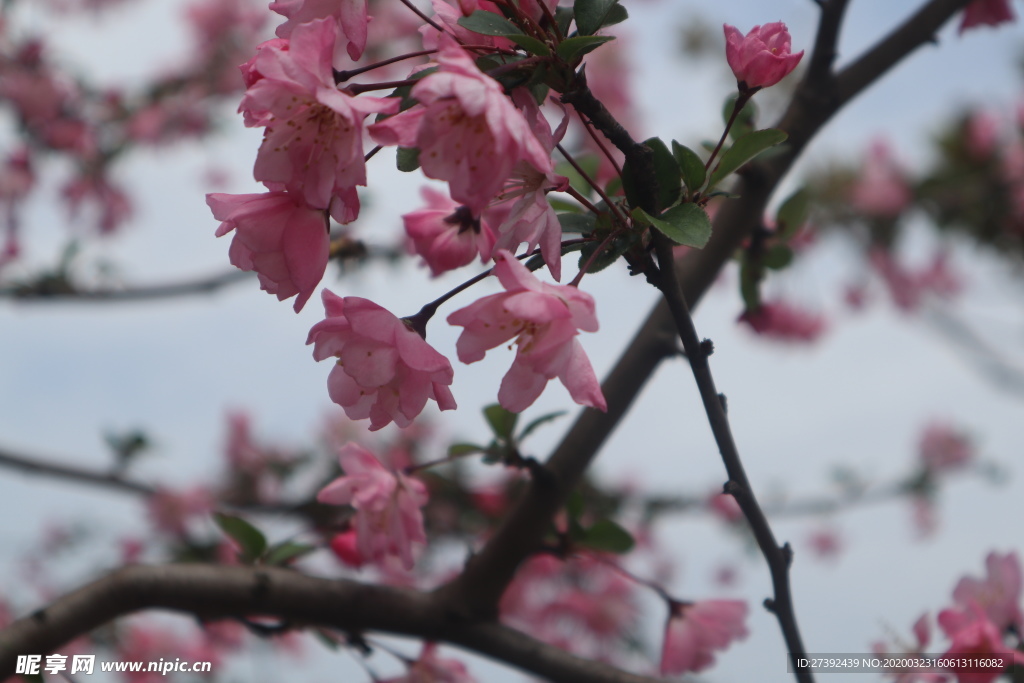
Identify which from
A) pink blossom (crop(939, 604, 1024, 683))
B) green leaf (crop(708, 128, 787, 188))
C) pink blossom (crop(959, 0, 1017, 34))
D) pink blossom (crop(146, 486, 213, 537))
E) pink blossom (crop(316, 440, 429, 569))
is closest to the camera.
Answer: green leaf (crop(708, 128, 787, 188))

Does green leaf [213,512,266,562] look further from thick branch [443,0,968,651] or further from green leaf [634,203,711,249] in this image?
green leaf [634,203,711,249]

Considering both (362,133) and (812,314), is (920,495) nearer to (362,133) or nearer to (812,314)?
(812,314)

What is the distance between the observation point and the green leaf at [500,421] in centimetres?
100

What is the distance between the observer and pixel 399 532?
3.26 ft

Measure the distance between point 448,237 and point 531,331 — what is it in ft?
0.33

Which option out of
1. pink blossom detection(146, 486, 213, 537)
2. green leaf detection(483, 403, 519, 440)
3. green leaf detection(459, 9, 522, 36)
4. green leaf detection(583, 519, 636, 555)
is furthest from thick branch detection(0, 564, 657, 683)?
pink blossom detection(146, 486, 213, 537)

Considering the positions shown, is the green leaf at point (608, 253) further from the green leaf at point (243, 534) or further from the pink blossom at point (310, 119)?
the green leaf at point (243, 534)

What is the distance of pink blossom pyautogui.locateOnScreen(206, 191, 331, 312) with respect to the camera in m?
0.59

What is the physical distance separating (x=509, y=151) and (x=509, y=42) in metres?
0.14

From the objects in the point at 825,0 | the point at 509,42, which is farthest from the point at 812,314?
the point at 509,42

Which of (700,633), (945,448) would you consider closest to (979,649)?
(700,633)

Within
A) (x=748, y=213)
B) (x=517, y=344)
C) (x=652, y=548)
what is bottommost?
(x=517, y=344)

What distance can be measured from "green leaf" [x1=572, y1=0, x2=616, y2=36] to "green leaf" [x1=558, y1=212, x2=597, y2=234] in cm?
14

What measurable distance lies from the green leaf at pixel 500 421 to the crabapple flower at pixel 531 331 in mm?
374
